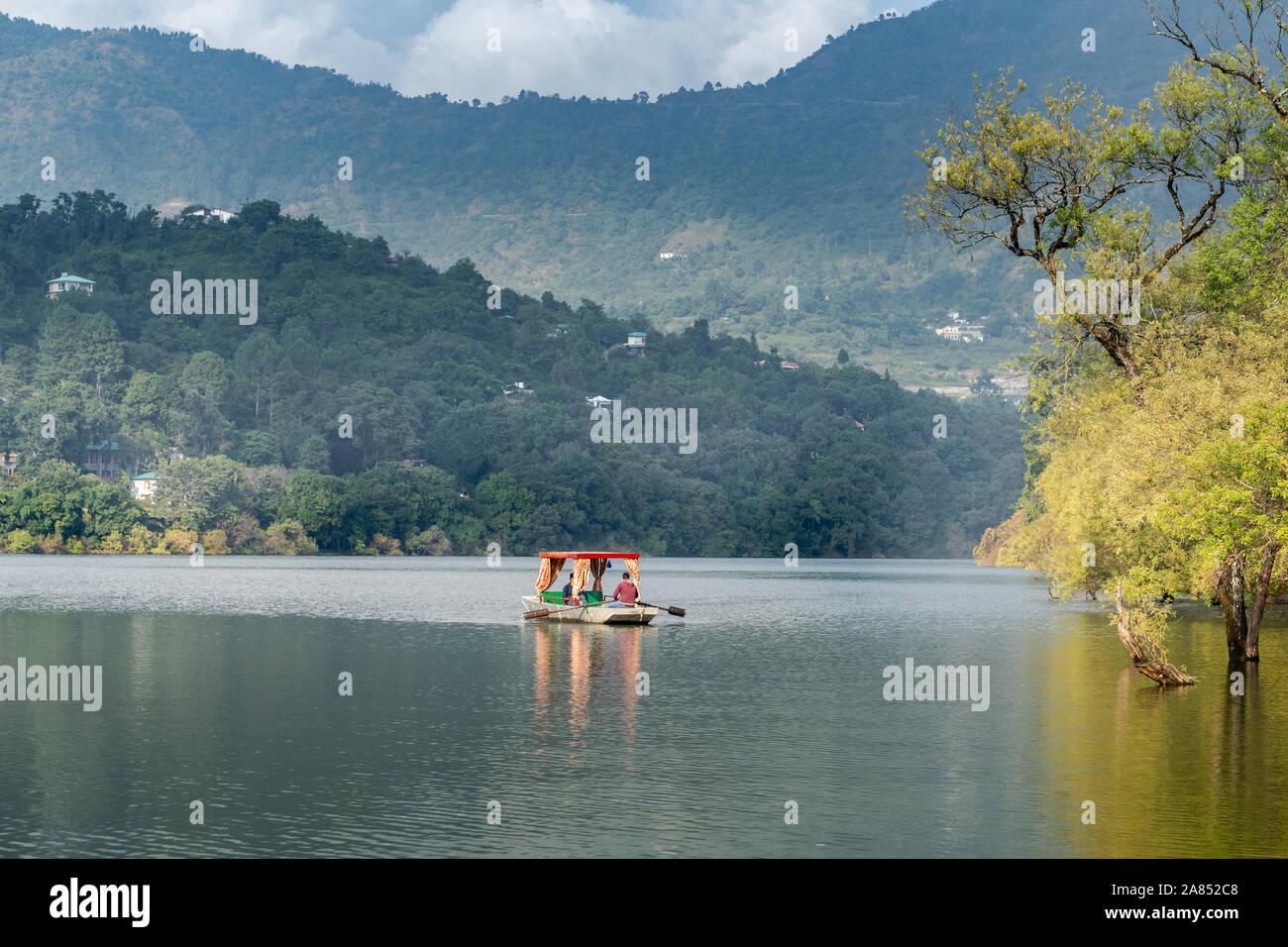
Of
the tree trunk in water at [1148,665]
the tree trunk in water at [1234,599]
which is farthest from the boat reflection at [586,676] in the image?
the tree trunk in water at [1234,599]

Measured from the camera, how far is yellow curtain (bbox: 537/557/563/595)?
2682 inches

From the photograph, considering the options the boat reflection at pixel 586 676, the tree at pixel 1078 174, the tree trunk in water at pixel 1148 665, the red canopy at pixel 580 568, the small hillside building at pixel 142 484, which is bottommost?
the boat reflection at pixel 586 676

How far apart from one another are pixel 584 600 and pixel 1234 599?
3401 cm

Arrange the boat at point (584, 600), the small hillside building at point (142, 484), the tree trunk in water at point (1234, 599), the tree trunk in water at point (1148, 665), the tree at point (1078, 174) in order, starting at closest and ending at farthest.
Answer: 1. the tree trunk in water at point (1234, 599)
2. the tree trunk in water at point (1148, 665)
3. the tree at point (1078, 174)
4. the boat at point (584, 600)
5. the small hillside building at point (142, 484)

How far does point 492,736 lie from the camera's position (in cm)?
3020

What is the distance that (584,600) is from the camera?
2630 inches

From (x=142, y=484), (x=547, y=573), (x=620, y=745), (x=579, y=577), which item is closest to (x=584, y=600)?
(x=579, y=577)

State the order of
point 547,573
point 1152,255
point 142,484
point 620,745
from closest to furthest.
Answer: point 620,745 < point 1152,255 < point 547,573 < point 142,484

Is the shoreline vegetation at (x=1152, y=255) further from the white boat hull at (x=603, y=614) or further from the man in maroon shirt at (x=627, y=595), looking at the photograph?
the man in maroon shirt at (x=627, y=595)

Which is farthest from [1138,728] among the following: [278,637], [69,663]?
[278,637]

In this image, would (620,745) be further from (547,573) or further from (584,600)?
(547,573)

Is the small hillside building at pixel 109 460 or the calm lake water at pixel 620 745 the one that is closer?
the calm lake water at pixel 620 745

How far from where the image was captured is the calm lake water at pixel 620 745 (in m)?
20.8

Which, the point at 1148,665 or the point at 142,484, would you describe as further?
the point at 142,484
